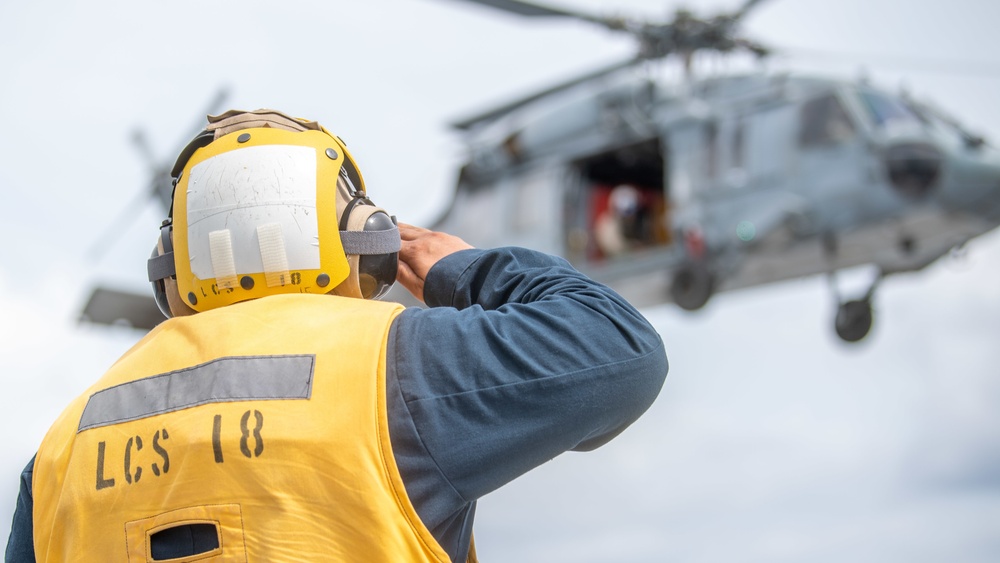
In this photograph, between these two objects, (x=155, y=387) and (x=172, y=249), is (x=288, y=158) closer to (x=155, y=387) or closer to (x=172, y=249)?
(x=172, y=249)

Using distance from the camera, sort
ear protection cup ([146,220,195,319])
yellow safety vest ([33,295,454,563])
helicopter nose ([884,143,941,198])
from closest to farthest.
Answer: yellow safety vest ([33,295,454,563])
ear protection cup ([146,220,195,319])
helicopter nose ([884,143,941,198])

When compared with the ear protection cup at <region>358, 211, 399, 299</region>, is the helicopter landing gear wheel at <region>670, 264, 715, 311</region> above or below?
above

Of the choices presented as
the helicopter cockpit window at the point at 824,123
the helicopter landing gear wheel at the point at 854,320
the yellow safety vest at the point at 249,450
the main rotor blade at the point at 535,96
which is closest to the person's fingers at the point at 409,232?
the yellow safety vest at the point at 249,450

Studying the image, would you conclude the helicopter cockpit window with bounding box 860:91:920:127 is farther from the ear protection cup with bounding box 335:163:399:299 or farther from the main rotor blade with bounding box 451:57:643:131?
the ear protection cup with bounding box 335:163:399:299

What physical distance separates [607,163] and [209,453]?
37.3 ft

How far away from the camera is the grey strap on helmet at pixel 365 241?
4.86 ft

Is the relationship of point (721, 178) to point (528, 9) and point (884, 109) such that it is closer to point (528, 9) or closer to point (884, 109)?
point (884, 109)

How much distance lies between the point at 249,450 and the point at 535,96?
12.0 m

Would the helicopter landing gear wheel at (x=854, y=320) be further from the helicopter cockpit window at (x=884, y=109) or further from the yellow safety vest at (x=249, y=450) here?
the yellow safety vest at (x=249, y=450)

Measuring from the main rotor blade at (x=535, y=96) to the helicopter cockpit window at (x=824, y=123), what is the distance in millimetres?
2463

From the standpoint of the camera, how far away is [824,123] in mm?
10172

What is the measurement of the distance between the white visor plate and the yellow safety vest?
0.08m

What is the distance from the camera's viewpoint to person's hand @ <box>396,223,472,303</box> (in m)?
1.58

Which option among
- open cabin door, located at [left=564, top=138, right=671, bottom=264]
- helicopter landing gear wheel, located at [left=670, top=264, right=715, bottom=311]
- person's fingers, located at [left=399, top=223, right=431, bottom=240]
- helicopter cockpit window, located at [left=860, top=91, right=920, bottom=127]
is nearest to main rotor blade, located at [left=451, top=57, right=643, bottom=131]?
open cabin door, located at [left=564, top=138, right=671, bottom=264]
